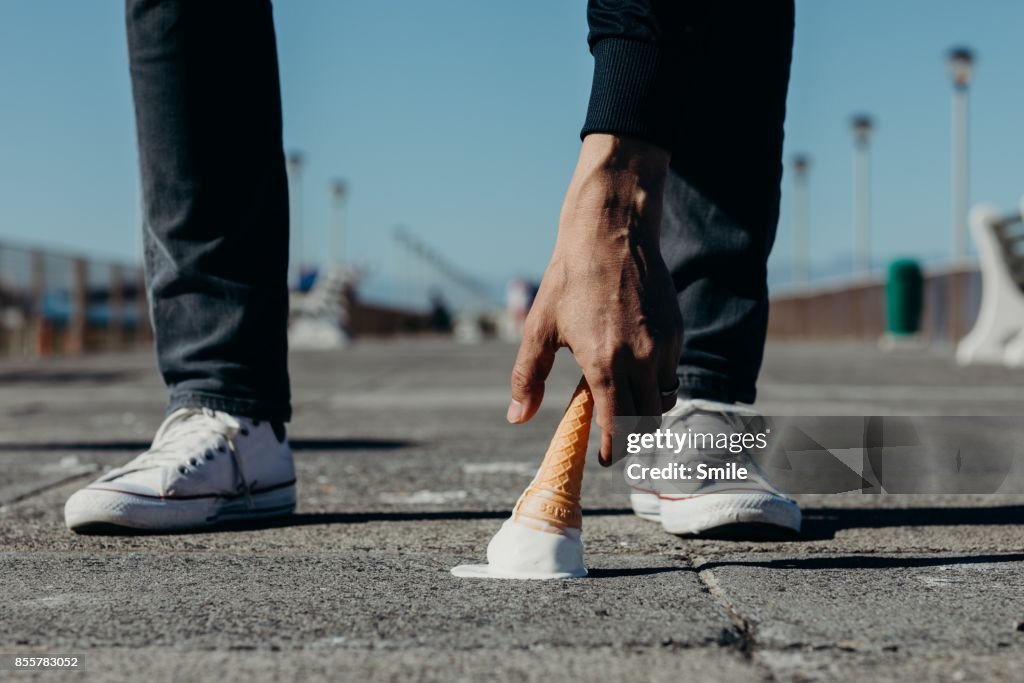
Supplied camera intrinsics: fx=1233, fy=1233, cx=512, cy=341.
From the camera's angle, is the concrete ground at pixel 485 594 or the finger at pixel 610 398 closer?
the concrete ground at pixel 485 594

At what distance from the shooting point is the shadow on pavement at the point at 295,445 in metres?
3.68

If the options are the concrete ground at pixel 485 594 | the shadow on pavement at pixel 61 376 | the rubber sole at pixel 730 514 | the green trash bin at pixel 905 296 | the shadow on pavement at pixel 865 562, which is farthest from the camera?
the green trash bin at pixel 905 296

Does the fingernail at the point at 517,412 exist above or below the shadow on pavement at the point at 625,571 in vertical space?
above

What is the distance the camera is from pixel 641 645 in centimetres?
127

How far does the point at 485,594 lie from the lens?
1.54 metres

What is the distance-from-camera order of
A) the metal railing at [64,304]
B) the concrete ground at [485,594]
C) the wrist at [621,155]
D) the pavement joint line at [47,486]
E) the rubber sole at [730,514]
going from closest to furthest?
the concrete ground at [485,594]
the wrist at [621,155]
the rubber sole at [730,514]
the pavement joint line at [47,486]
the metal railing at [64,304]

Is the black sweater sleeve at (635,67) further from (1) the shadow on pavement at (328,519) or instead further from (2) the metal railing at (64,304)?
(2) the metal railing at (64,304)

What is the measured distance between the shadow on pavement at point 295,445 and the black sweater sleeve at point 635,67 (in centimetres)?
219

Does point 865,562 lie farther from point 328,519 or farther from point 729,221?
point 328,519

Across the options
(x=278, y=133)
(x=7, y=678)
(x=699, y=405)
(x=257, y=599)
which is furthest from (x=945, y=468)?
(x=7, y=678)

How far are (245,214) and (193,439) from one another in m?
0.43

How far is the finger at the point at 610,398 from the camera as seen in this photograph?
1474 mm

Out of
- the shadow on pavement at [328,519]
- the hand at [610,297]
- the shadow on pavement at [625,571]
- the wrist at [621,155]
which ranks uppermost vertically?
the wrist at [621,155]

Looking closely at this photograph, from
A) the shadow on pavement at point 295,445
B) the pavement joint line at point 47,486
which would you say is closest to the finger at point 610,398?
the pavement joint line at point 47,486
